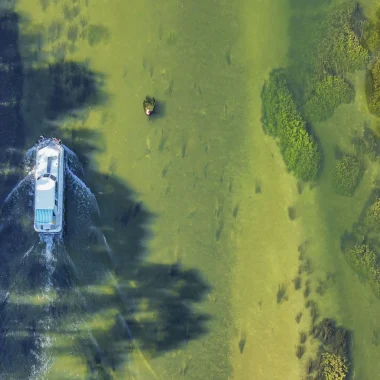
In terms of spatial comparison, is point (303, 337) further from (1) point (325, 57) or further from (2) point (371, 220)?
(1) point (325, 57)

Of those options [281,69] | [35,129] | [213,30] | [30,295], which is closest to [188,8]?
[213,30]

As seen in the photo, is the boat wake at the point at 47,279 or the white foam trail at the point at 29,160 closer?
the boat wake at the point at 47,279

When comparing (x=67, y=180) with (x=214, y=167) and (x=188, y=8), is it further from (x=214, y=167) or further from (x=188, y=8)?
(x=188, y=8)

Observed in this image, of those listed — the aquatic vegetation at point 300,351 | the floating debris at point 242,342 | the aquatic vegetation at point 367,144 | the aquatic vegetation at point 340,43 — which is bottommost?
the aquatic vegetation at point 300,351

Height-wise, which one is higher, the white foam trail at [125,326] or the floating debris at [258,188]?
the floating debris at [258,188]

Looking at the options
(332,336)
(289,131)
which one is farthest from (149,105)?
(332,336)

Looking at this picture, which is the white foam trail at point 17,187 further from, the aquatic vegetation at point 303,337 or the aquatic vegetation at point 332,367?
the aquatic vegetation at point 332,367

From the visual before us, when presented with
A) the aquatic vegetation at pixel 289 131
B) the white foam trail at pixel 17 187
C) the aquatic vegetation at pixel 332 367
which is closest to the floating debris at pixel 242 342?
the aquatic vegetation at pixel 332 367
